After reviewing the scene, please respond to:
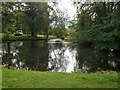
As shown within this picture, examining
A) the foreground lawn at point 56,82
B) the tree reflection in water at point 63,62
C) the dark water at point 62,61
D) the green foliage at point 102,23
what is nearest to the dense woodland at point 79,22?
the green foliage at point 102,23

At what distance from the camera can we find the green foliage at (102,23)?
48.2ft

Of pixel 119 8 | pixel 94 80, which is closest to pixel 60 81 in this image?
pixel 94 80

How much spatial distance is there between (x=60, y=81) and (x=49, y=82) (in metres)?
0.31

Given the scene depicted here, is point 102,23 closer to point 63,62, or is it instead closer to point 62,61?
point 62,61

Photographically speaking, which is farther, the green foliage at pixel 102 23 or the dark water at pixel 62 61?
the green foliage at pixel 102 23

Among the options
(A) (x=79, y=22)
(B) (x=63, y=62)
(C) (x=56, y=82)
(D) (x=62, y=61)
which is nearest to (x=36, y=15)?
(A) (x=79, y=22)

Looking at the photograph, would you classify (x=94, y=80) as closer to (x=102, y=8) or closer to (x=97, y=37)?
(x=97, y=37)

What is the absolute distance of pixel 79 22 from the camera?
23.7m

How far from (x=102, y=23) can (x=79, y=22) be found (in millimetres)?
5954

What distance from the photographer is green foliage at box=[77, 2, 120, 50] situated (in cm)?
1469

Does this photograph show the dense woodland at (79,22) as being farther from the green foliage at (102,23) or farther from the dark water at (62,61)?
the dark water at (62,61)

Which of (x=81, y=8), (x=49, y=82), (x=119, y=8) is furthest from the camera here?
(x=81, y=8)

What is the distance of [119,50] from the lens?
16.8m

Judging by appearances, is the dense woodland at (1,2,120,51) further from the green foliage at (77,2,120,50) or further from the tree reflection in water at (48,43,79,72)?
the tree reflection in water at (48,43,79,72)
